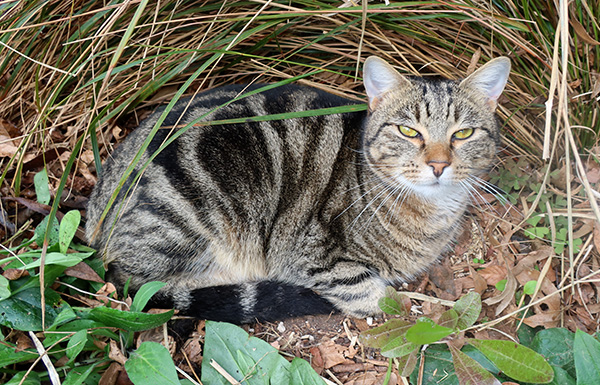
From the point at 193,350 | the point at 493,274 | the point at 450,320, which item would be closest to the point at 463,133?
the point at 493,274

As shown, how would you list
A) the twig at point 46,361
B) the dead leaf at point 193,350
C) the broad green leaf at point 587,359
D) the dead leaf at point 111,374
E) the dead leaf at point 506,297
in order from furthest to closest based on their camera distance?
1. the dead leaf at point 506,297
2. the dead leaf at point 193,350
3. the dead leaf at point 111,374
4. the twig at point 46,361
5. the broad green leaf at point 587,359

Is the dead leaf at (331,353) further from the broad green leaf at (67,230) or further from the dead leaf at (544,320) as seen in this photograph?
the broad green leaf at (67,230)

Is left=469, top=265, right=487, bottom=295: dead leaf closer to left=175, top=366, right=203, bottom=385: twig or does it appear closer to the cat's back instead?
the cat's back

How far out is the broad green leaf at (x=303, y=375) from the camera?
1.86m

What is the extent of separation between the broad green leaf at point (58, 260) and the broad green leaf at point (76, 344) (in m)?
0.33

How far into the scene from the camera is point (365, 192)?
243 cm

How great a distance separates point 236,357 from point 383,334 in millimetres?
610

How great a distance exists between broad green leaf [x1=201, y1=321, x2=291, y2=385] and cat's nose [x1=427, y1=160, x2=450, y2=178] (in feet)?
3.36

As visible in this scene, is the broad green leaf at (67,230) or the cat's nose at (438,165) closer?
the cat's nose at (438,165)

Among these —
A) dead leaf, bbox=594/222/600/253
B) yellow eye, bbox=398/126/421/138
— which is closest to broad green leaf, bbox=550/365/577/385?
dead leaf, bbox=594/222/600/253

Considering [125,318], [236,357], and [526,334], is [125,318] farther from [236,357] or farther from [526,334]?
[526,334]

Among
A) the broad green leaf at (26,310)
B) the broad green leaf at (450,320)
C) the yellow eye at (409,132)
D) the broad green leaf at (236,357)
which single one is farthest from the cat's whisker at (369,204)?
the broad green leaf at (26,310)

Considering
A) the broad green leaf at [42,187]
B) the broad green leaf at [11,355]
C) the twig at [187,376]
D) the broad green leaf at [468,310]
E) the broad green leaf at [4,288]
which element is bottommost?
the twig at [187,376]

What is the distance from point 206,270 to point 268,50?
1.41 meters
